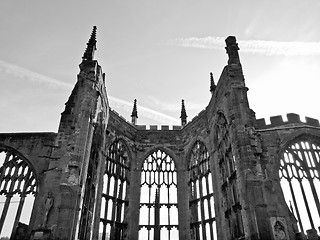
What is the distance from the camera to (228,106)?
15656 mm

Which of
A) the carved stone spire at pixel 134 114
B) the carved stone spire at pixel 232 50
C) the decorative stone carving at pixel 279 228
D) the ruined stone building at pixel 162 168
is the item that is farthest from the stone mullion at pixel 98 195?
the carved stone spire at pixel 232 50

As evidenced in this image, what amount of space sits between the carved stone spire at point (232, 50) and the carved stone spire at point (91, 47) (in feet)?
27.6

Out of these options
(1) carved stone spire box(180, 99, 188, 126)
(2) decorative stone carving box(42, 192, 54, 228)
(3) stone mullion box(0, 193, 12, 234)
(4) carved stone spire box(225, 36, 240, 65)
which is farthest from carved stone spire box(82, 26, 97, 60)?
(1) carved stone spire box(180, 99, 188, 126)

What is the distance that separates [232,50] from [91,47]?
8.80 metres

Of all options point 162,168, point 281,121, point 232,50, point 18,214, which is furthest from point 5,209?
point 281,121

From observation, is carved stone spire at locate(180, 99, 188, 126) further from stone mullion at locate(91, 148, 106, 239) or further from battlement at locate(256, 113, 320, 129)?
stone mullion at locate(91, 148, 106, 239)

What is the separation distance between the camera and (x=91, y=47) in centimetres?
1806

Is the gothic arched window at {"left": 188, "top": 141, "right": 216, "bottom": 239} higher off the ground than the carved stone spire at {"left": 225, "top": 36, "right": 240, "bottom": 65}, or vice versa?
the carved stone spire at {"left": 225, "top": 36, "right": 240, "bottom": 65}

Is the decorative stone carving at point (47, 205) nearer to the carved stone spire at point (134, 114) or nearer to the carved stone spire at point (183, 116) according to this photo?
the carved stone spire at point (134, 114)

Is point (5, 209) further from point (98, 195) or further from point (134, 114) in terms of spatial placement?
point (134, 114)

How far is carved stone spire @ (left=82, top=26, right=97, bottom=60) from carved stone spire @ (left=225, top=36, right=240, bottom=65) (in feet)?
27.6

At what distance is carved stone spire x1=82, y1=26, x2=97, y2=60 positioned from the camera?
1748cm

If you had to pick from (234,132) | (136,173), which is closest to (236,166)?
(234,132)

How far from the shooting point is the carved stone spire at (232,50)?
16.7m
